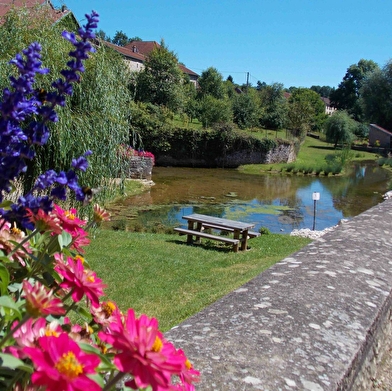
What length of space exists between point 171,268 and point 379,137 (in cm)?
5482

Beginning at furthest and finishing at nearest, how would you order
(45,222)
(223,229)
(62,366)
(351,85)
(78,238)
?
(351,85), (223,229), (78,238), (45,222), (62,366)

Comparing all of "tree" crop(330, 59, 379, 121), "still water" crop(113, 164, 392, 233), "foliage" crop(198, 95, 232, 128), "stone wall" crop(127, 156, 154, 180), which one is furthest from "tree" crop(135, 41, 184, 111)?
"tree" crop(330, 59, 379, 121)

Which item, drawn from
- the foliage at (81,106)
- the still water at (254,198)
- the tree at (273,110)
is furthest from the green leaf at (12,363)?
the tree at (273,110)

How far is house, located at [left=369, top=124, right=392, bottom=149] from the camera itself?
5619 cm

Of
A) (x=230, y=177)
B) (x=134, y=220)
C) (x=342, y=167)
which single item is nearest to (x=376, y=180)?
(x=342, y=167)

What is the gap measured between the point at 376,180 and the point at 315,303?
1331 inches

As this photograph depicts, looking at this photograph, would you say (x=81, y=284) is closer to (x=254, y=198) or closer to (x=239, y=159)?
(x=254, y=198)

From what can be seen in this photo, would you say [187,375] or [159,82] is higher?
[159,82]

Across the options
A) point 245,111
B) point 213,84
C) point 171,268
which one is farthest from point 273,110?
point 171,268

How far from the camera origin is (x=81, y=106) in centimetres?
823

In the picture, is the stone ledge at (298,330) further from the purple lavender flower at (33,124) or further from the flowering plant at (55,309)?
the purple lavender flower at (33,124)

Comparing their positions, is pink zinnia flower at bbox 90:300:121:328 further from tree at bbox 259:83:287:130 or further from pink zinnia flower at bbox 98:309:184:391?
tree at bbox 259:83:287:130

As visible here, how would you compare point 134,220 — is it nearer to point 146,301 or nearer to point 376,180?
point 146,301

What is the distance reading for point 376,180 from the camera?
33594 mm
